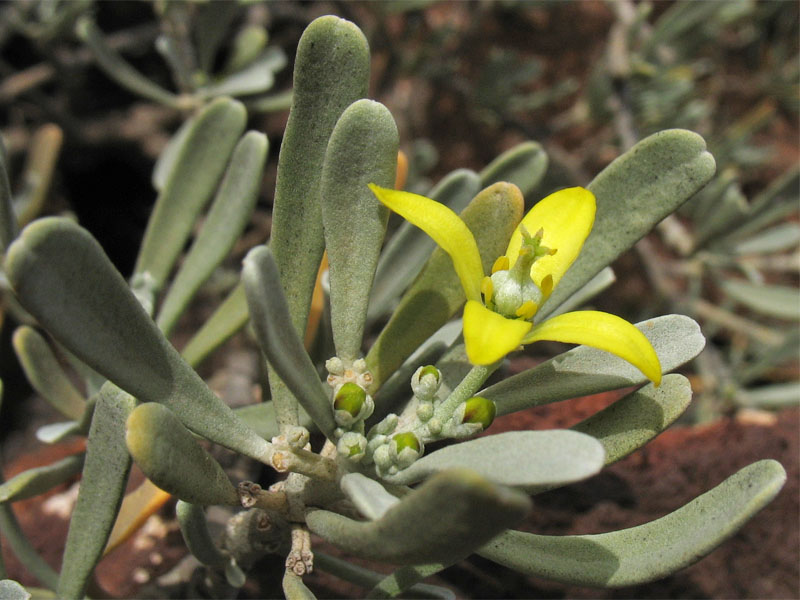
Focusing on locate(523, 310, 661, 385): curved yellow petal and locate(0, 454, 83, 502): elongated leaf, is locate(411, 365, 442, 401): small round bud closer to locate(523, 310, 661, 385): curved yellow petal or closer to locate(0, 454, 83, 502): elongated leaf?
locate(523, 310, 661, 385): curved yellow petal

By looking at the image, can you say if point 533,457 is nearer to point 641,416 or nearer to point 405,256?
point 641,416

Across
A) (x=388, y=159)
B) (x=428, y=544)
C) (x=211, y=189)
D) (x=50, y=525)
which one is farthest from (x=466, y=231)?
(x=50, y=525)

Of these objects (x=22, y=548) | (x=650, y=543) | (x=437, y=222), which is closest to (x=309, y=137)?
(x=437, y=222)

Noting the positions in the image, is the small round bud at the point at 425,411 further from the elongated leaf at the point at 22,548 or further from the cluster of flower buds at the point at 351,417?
the elongated leaf at the point at 22,548

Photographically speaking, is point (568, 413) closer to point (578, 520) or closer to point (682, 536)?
point (578, 520)

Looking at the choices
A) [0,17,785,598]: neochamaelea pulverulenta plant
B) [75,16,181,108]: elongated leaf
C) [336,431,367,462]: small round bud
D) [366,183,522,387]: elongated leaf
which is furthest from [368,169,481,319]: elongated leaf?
[75,16,181,108]: elongated leaf
